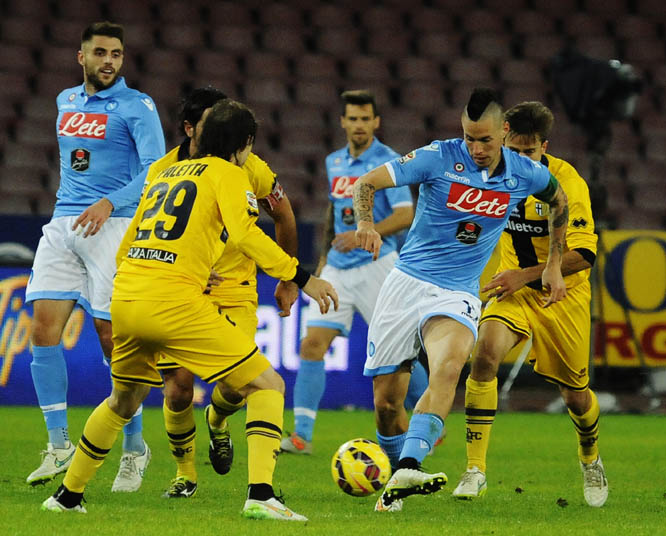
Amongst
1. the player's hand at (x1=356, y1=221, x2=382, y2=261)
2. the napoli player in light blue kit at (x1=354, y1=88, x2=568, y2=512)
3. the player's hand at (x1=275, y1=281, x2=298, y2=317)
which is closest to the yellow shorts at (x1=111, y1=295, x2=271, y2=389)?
the player's hand at (x1=275, y1=281, x2=298, y2=317)

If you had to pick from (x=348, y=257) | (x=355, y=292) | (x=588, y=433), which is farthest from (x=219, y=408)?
(x=348, y=257)

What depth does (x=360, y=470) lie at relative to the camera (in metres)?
5.29

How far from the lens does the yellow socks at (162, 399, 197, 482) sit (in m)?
5.77

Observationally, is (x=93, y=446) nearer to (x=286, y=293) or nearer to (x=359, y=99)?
(x=286, y=293)

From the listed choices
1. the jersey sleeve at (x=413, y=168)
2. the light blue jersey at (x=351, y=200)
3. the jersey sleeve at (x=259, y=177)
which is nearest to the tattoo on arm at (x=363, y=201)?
the jersey sleeve at (x=413, y=168)

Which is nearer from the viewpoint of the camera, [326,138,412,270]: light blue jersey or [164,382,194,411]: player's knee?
[164,382,194,411]: player's knee

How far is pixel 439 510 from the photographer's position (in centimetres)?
549

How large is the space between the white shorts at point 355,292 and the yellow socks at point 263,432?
3447 mm

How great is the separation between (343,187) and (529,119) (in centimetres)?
242

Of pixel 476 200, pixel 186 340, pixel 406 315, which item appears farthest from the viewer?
pixel 406 315

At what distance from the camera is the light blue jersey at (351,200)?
8305mm

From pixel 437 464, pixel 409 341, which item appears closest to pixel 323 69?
pixel 437 464

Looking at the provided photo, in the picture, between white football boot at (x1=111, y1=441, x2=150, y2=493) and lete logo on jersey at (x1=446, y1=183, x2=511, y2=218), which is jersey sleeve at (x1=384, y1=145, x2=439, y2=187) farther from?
white football boot at (x1=111, y1=441, x2=150, y2=493)

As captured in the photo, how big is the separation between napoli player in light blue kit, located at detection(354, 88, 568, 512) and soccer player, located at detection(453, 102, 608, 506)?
0.67 feet
